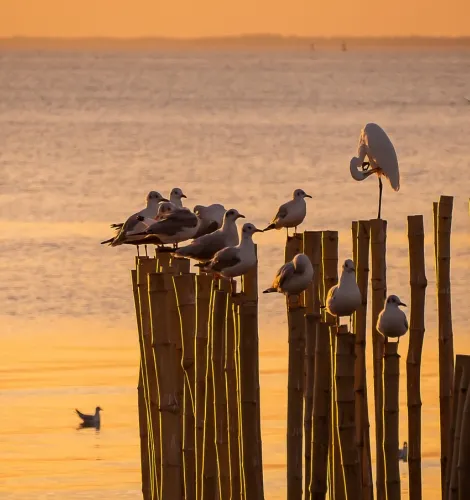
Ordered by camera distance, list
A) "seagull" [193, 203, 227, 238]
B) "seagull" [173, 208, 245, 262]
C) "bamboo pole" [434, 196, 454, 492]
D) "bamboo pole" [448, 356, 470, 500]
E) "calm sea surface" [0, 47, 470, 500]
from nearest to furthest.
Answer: "bamboo pole" [448, 356, 470, 500] → "bamboo pole" [434, 196, 454, 492] → "seagull" [173, 208, 245, 262] → "seagull" [193, 203, 227, 238] → "calm sea surface" [0, 47, 470, 500]

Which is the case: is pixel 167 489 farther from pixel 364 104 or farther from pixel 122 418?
pixel 364 104

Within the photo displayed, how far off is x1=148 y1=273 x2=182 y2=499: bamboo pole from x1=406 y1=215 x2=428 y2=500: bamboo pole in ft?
6.12

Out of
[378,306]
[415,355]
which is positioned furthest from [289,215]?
[415,355]

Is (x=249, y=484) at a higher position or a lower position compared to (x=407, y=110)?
lower

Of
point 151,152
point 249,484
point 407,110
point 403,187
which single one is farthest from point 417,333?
point 407,110

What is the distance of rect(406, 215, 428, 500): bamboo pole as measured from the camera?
14422mm

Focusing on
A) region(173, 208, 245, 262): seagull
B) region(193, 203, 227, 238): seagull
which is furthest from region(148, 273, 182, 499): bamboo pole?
region(193, 203, 227, 238): seagull

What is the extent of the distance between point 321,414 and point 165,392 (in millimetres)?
1091

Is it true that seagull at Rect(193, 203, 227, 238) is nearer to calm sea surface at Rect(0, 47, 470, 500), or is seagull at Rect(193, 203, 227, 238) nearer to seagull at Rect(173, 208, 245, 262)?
seagull at Rect(173, 208, 245, 262)

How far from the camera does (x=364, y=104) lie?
97.8 metres

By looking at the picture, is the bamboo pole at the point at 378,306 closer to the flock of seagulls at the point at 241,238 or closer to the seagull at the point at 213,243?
the flock of seagulls at the point at 241,238

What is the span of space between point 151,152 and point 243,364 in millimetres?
48179

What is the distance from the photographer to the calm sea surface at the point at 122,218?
64.3 ft

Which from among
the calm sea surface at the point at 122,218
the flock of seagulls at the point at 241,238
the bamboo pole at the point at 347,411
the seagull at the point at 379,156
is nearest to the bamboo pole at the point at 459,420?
the bamboo pole at the point at 347,411
